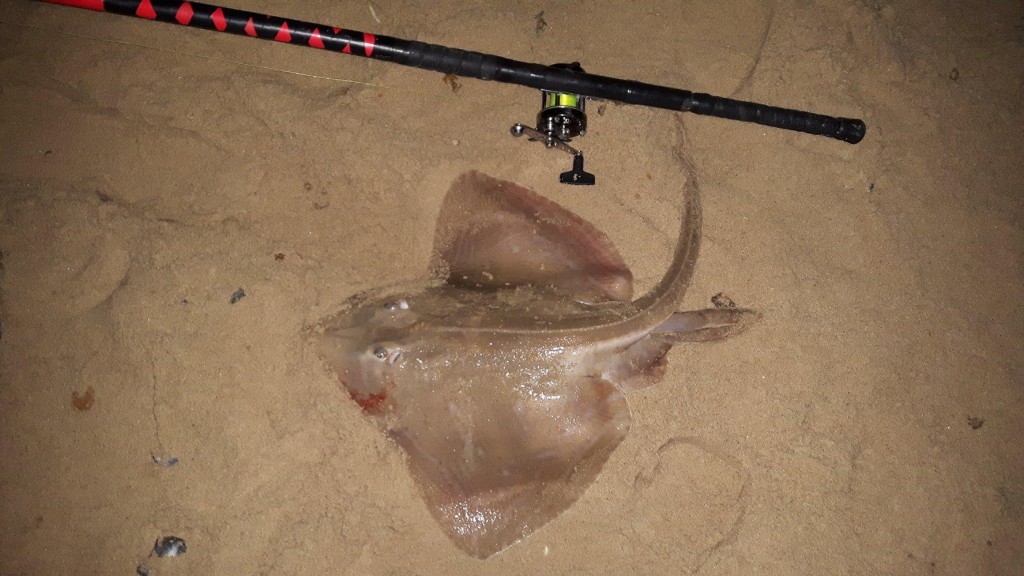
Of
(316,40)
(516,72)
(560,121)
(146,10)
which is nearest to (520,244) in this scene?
(560,121)

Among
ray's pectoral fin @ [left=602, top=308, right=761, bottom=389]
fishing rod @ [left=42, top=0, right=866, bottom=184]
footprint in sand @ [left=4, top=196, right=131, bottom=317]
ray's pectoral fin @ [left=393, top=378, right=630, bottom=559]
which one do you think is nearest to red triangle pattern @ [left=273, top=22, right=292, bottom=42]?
fishing rod @ [left=42, top=0, right=866, bottom=184]

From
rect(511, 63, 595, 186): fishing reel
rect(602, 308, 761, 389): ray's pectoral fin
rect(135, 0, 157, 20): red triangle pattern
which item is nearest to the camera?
rect(135, 0, 157, 20): red triangle pattern

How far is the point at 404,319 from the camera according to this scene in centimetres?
294

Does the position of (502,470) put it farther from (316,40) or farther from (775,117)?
(775,117)

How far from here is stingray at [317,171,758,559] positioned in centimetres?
288

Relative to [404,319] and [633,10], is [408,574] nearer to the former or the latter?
[404,319]

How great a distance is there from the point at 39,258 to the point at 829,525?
4938mm

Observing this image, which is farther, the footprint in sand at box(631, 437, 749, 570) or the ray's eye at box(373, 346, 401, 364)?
the footprint in sand at box(631, 437, 749, 570)

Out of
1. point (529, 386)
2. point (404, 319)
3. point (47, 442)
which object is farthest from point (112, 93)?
point (529, 386)

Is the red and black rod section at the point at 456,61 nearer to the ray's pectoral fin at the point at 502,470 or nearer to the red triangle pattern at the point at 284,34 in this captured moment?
the red triangle pattern at the point at 284,34

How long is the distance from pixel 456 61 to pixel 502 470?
2.25 metres

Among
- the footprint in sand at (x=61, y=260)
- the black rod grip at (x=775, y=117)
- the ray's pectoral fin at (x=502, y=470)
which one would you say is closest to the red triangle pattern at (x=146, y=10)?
the footprint in sand at (x=61, y=260)

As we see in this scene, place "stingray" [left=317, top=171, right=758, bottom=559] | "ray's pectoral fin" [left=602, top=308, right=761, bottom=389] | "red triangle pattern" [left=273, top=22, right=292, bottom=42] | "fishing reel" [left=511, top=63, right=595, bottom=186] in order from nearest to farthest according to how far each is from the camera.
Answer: "red triangle pattern" [left=273, top=22, right=292, bottom=42], "stingray" [left=317, top=171, right=758, bottom=559], "fishing reel" [left=511, top=63, right=595, bottom=186], "ray's pectoral fin" [left=602, top=308, right=761, bottom=389]

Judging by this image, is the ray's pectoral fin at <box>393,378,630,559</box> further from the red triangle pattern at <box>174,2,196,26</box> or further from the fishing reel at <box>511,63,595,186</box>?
the red triangle pattern at <box>174,2,196,26</box>
